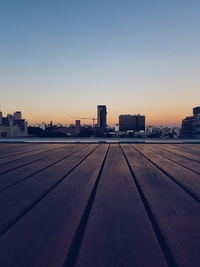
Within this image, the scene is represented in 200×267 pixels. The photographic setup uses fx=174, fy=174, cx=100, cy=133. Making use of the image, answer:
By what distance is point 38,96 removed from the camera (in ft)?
69.8

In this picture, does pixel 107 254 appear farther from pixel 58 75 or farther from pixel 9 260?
pixel 58 75

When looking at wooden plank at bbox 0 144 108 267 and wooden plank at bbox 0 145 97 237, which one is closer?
wooden plank at bbox 0 144 108 267

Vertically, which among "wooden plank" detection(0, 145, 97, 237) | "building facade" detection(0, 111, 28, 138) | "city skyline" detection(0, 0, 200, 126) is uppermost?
"city skyline" detection(0, 0, 200, 126)

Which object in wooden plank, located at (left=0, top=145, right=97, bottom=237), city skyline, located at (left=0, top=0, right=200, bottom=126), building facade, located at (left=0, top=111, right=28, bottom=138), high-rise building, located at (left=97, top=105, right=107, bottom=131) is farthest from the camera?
high-rise building, located at (left=97, top=105, right=107, bottom=131)

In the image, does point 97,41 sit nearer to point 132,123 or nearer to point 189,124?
point 132,123

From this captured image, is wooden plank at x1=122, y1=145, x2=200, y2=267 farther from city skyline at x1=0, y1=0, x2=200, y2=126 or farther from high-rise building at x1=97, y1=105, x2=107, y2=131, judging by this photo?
high-rise building at x1=97, y1=105, x2=107, y2=131

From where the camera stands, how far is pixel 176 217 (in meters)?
0.97

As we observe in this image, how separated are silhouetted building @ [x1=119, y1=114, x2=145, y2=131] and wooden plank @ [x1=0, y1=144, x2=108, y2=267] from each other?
77.2 feet

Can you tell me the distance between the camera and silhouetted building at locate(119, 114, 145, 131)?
24719 mm

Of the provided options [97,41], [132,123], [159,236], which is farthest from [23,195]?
[132,123]

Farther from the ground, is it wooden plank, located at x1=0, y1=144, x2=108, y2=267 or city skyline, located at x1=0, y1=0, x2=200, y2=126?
city skyline, located at x1=0, y1=0, x2=200, y2=126

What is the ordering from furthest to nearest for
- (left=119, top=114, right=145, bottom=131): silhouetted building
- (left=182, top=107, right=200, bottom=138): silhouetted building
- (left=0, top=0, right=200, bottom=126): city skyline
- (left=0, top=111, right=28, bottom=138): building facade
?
(left=182, top=107, right=200, bottom=138): silhouetted building → (left=119, top=114, right=145, bottom=131): silhouetted building → (left=0, top=111, right=28, bottom=138): building facade → (left=0, top=0, right=200, bottom=126): city skyline

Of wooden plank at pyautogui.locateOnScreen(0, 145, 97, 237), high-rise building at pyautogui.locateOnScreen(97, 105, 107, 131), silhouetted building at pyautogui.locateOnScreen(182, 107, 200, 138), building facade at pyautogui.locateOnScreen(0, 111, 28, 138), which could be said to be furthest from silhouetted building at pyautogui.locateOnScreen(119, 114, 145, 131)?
silhouetted building at pyautogui.locateOnScreen(182, 107, 200, 138)

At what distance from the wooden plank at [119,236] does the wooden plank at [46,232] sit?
85 mm
